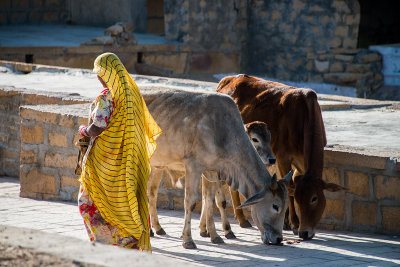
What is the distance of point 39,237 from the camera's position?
3.36 m

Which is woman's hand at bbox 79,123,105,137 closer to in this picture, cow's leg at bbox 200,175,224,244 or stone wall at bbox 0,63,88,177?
cow's leg at bbox 200,175,224,244

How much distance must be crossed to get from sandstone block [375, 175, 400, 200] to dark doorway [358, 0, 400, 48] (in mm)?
16877

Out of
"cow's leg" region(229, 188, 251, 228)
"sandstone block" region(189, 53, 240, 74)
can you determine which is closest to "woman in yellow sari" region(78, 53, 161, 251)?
"cow's leg" region(229, 188, 251, 228)

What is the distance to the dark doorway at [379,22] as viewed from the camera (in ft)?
74.5

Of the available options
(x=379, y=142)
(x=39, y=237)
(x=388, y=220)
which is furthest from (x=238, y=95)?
(x=39, y=237)

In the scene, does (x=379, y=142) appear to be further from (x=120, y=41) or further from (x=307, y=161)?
(x=120, y=41)

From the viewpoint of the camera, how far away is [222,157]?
5.81 meters

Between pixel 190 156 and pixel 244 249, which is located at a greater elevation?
pixel 190 156

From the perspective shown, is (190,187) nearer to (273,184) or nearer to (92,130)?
(273,184)

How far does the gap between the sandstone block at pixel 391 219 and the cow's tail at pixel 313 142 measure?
2.52 feet

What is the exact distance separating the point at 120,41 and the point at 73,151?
958 cm

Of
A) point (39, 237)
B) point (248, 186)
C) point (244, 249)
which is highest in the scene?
point (39, 237)

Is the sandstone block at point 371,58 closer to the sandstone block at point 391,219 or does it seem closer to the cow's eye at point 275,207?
the sandstone block at point 391,219

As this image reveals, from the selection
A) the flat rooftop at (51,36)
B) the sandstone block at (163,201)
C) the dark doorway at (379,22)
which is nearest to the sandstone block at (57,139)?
the sandstone block at (163,201)
